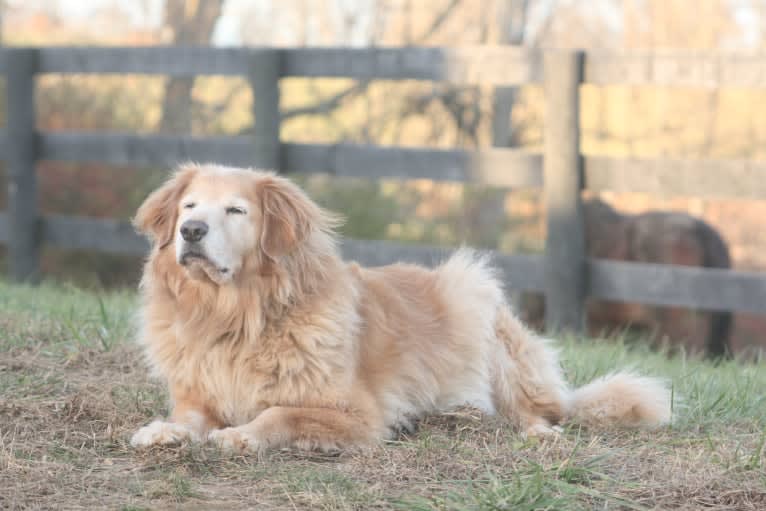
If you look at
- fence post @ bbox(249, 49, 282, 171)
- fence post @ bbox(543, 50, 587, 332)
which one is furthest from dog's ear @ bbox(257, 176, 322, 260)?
fence post @ bbox(249, 49, 282, 171)

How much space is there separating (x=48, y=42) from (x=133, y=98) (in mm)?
2886

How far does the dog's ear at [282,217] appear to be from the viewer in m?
4.12

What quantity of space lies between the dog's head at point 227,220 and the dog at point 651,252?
6.18m

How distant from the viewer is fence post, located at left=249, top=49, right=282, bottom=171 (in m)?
8.57

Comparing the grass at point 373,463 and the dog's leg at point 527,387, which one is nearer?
the grass at point 373,463

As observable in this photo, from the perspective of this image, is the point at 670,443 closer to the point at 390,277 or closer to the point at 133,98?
the point at 390,277

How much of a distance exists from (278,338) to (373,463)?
0.67 metres

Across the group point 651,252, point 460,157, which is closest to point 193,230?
point 460,157

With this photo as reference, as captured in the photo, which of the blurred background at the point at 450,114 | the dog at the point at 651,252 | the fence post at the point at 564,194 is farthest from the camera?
the blurred background at the point at 450,114

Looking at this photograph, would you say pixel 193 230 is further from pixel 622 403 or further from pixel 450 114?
pixel 450 114

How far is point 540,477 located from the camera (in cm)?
328

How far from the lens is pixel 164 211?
4238mm

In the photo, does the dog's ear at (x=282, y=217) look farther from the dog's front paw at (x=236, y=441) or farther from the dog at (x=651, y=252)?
the dog at (x=651, y=252)

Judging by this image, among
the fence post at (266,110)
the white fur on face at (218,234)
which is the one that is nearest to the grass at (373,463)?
the white fur on face at (218,234)
